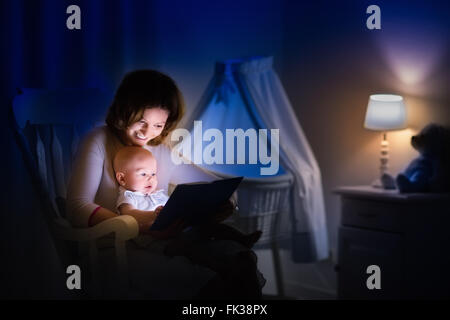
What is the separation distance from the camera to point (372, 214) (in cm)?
246

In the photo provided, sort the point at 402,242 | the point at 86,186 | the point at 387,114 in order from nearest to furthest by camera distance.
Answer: the point at 86,186
the point at 402,242
the point at 387,114

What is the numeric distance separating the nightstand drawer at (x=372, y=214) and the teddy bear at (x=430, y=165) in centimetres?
12

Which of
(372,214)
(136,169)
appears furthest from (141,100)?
(372,214)

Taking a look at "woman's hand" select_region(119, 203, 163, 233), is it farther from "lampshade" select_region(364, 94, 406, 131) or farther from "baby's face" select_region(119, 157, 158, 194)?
"lampshade" select_region(364, 94, 406, 131)

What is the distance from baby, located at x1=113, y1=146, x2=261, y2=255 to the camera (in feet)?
6.21

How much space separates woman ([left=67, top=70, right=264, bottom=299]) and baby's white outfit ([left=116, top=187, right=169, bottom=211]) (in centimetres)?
5

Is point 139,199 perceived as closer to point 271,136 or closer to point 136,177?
point 136,177

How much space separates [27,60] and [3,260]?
0.85m

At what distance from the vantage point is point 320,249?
2.68m

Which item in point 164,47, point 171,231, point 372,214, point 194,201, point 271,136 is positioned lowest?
point 372,214

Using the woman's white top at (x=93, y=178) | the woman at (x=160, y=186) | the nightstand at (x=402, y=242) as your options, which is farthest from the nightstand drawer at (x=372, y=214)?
the woman's white top at (x=93, y=178)

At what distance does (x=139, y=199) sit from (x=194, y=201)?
0.23m

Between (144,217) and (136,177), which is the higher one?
(136,177)

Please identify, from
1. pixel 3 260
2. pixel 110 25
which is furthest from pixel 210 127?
pixel 3 260
